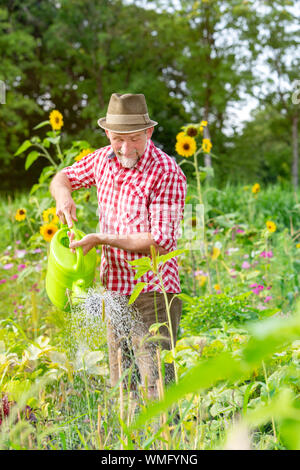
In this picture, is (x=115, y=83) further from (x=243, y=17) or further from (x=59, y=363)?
(x=59, y=363)

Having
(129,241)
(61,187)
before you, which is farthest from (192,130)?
(129,241)

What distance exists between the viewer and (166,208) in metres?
1.84

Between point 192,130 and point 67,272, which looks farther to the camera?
point 192,130

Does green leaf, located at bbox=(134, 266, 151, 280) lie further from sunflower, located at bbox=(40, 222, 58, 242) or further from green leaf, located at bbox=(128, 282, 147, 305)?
sunflower, located at bbox=(40, 222, 58, 242)

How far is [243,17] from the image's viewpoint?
16078 millimetres

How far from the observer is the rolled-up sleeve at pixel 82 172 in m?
2.15

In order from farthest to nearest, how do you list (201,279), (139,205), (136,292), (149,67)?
(149,67) → (201,279) → (139,205) → (136,292)

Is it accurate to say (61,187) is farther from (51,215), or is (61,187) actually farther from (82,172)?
(51,215)

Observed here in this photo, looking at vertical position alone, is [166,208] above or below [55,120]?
below

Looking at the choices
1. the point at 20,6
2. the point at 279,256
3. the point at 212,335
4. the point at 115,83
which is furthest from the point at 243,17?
the point at 212,335

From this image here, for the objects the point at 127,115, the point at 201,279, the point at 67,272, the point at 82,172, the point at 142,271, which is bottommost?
the point at 201,279

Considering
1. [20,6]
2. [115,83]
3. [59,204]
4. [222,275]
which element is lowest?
[222,275]

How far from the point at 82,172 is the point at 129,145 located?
14.1 inches
